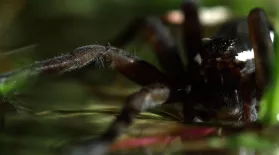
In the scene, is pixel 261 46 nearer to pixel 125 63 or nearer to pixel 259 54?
pixel 259 54

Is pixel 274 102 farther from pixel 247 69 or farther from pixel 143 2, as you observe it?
pixel 143 2

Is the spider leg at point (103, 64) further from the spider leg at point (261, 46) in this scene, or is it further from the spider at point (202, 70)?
the spider leg at point (261, 46)

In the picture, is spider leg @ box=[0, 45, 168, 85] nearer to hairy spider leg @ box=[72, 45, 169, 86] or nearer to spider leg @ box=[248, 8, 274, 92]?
hairy spider leg @ box=[72, 45, 169, 86]

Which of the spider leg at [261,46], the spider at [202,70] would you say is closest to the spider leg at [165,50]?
the spider at [202,70]

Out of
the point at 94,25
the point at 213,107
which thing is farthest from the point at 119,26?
the point at 213,107

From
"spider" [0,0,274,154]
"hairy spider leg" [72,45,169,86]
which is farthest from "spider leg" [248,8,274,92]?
"hairy spider leg" [72,45,169,86]

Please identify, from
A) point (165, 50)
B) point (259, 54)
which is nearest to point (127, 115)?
point (259, 54)
